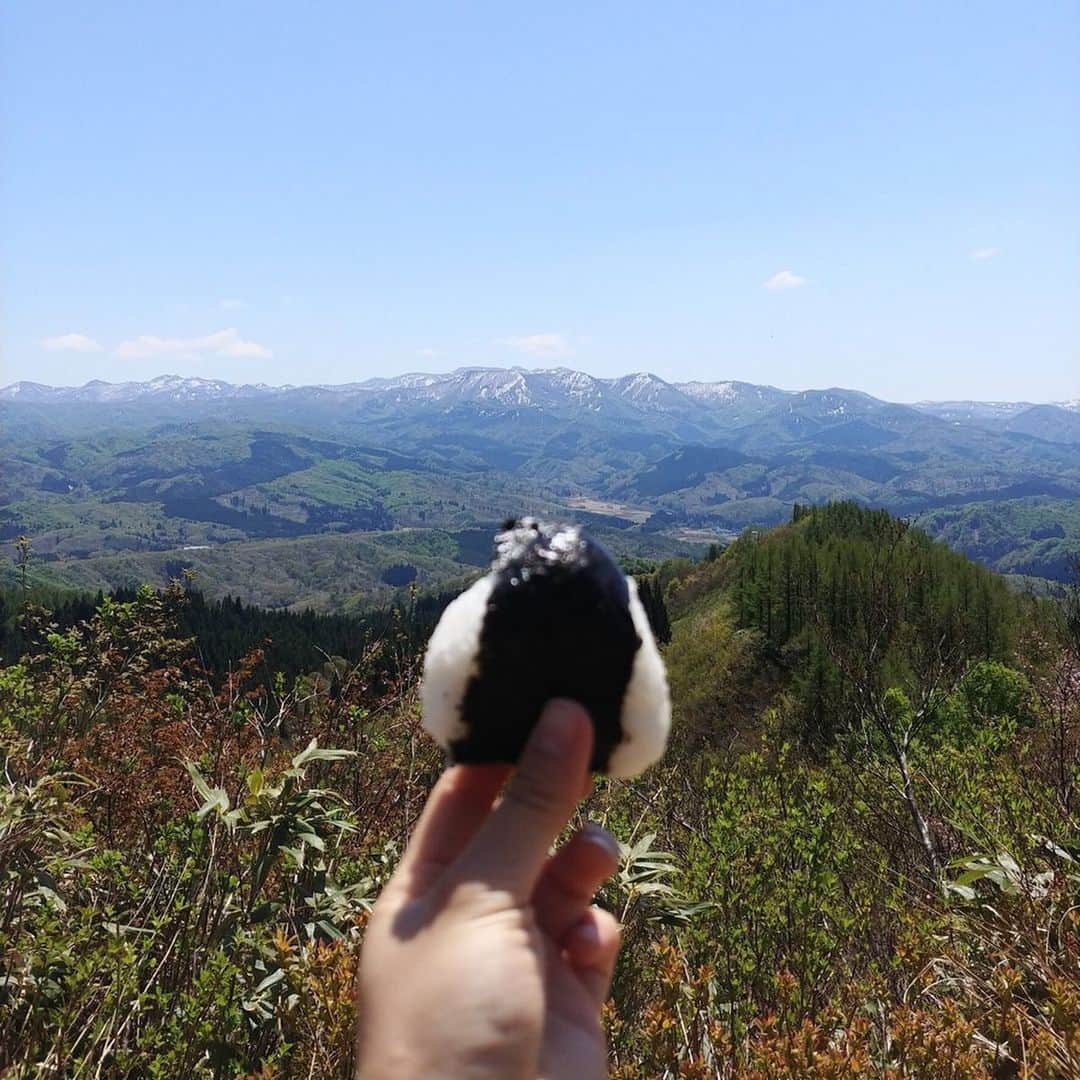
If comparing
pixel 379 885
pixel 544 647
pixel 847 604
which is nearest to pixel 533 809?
pixel 544 647

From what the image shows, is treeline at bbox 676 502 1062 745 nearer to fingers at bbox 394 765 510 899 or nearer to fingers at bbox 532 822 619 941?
fingers at bbox 532 822 619 941

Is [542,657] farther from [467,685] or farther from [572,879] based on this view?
[572,879]

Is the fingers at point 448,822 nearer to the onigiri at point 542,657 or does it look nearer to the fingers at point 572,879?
the onigiri at point 542,657

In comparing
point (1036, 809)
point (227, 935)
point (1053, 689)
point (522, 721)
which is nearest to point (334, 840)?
point (227, 935)

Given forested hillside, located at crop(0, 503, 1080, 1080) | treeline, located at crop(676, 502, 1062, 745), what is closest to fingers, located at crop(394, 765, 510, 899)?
forested hillside, located at crop(0, 503, 1080, 1080)

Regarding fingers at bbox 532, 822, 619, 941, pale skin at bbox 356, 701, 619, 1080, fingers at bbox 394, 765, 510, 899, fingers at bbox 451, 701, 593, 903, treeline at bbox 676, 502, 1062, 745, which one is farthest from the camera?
treeline at bbox 676, 502, 1062, 745

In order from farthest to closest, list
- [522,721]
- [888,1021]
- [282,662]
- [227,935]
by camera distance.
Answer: [282,662]
[888,1021]
[227,935]
[522,721]

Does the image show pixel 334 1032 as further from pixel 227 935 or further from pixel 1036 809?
pixel 1036 809
